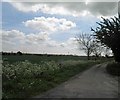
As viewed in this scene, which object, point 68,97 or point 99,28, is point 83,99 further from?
point 99,28

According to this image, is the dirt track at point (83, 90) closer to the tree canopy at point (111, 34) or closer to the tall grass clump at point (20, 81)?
the tall grass clump at point (20, 81)

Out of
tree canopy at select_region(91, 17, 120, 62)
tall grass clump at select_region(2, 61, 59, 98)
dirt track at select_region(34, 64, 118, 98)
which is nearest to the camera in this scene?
tall grass clump at select_region(2, 61, 59, 98)

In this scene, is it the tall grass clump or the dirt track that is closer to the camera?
the tall grass clump

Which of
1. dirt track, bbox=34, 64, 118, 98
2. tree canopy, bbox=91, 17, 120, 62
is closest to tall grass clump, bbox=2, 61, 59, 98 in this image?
dirt track, bbox=34, 64, 118, 98

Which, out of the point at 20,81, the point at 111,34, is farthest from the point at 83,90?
the point at 111,34

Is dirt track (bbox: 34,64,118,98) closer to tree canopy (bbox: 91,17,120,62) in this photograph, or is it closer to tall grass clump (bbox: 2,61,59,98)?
tall grass clump (bbox: 2,61,59,98)

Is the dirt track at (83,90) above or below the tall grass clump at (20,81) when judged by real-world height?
below

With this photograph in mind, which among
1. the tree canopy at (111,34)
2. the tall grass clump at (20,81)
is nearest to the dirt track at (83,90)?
the tall grass clump at (20,81)

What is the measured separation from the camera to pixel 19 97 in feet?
38.2

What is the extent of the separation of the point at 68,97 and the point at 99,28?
3144 centimetres

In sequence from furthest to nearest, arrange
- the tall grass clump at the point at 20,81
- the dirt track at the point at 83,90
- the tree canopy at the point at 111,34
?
the tree canopy at the point at 111,34
the dirt track at the point at 83,90
the tall grass clump at the point at 20,81

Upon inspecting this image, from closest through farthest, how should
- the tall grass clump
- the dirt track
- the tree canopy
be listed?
1. the tall grass clump
2. the dirt track
3. the tree canopy

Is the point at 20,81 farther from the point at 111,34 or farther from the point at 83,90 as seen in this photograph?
the point at 111,34

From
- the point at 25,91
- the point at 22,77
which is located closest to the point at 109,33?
the point at 22,77
